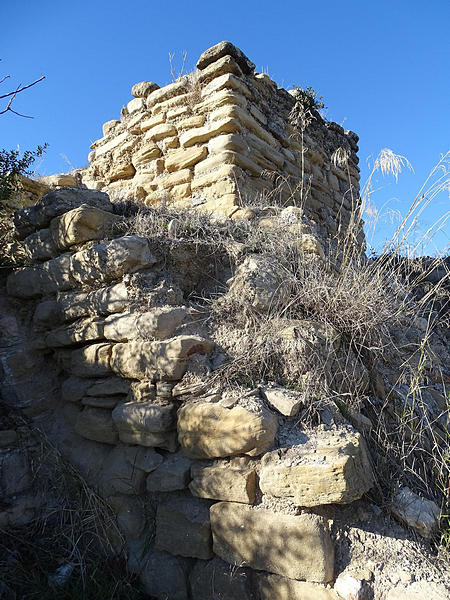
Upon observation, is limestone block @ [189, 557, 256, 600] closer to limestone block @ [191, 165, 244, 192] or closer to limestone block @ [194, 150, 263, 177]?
limestone block @ [191, 165, 244, 192]

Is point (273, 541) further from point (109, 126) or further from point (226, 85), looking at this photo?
point (109, 126)

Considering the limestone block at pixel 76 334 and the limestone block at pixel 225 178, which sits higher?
the limestone block at pixel 225 178

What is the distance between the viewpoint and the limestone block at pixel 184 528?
1.70 m

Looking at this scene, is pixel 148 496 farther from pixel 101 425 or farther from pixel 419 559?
pixel 419 559

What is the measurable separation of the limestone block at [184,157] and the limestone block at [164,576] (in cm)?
304

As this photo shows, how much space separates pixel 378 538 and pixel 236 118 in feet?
10.6

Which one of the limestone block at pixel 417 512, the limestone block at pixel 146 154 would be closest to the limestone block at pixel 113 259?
the limestone block at pixel 417 512

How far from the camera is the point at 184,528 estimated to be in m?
1.74

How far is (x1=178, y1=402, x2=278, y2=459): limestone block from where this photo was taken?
164 centimetres

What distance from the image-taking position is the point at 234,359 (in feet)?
6.42

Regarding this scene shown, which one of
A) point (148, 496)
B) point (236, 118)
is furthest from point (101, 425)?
point (236, 118)

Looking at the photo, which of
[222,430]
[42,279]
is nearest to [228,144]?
[42,279]

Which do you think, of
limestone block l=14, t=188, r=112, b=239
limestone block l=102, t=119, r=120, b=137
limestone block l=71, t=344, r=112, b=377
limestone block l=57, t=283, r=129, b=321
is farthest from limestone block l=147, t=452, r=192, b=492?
limestone block l=102, t=119, r=120, b=137

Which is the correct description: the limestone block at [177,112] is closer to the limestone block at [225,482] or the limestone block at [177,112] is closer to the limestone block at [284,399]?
the limestone block at [284,399]
